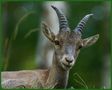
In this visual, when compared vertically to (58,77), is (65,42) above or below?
above

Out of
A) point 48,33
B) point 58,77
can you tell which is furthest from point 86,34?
point 58,77

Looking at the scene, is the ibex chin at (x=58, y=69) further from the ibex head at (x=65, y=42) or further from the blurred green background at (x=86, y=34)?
the blurred green background at (x=86, y=34)

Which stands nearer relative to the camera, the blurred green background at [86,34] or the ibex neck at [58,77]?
the ibex neck at [58,77]

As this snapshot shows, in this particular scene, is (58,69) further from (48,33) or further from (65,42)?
(48,33)

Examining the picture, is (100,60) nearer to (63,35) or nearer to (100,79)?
(100,79)

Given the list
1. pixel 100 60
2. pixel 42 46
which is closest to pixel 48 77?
pixel 42 46

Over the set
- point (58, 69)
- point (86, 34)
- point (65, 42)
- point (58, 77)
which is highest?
point (65, 42)

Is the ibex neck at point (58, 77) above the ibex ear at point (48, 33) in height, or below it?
below

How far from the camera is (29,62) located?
78.3ft

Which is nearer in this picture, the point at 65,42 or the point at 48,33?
the point at 65,42

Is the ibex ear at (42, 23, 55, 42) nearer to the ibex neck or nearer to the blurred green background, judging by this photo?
the ibex neck

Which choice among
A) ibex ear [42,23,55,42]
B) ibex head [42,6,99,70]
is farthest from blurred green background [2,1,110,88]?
ibex head [42,6,99,70]

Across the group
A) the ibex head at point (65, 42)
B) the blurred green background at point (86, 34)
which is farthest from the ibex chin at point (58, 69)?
the blurred green background at point (86, 34)

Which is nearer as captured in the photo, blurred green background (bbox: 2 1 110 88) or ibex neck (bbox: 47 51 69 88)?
ibex neck (bbox: 47 51 69 88)
